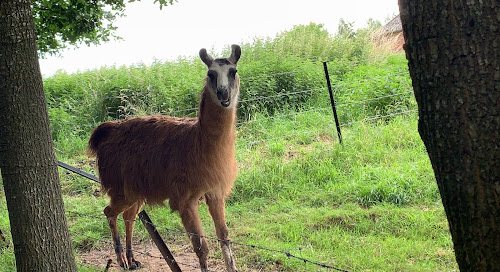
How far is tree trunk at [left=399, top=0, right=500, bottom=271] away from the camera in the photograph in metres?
1.74

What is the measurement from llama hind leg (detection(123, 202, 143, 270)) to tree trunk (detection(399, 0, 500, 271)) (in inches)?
174

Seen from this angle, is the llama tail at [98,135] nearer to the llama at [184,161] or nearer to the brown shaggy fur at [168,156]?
the brown shaggy fur at [168,156]

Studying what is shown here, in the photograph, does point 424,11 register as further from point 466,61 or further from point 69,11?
point 69,11

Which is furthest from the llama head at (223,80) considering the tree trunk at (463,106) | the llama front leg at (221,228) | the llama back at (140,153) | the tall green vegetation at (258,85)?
the tall green vegetation at (258,85)

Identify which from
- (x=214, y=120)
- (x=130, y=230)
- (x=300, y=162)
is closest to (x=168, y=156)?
(x=214, y=120)

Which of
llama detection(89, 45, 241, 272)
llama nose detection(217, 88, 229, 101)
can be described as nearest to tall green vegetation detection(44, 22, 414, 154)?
llama detection(89, 45, 241, 272)

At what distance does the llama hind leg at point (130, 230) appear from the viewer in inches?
232

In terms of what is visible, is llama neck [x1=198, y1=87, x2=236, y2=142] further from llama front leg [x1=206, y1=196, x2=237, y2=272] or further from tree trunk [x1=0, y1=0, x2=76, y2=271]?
tree trunk [x1=0, y1=0, x2=76, y2=271]

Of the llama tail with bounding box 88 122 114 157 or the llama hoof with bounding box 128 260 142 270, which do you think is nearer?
the llama hoof with bounding box 128 260 142 270

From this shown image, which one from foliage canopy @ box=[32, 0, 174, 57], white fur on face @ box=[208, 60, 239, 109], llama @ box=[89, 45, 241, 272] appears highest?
foliage canopy @ box=[32, 0, 174, 57]

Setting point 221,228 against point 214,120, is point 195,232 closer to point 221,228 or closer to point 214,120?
point 221,228

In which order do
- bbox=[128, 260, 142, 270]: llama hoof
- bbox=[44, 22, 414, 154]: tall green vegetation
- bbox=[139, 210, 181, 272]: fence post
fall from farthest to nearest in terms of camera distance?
bbox=[44, 22, 414, 154]: tall green vegetation < bbox=[128, 260, 142, 270]: llama hoof < bbox=[139, 210, 181, 272]: fence post

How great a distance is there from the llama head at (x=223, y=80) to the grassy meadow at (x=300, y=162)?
1387 millimetres

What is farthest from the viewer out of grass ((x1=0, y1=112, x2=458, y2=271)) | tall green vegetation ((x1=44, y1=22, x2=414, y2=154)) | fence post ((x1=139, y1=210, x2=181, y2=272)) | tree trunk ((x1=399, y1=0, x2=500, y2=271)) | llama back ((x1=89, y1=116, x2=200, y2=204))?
tall green vegetation ((x1=44, y1=22, x2=414, y2=154))
